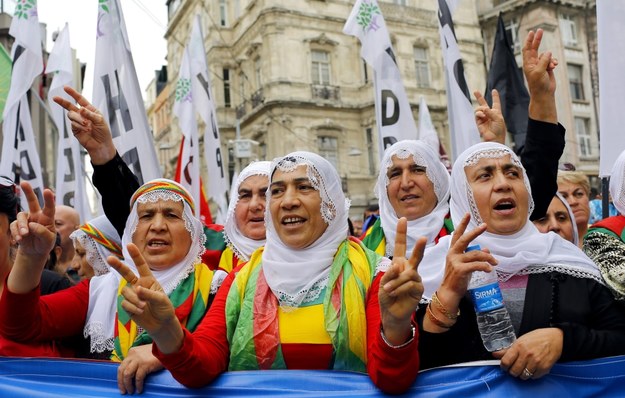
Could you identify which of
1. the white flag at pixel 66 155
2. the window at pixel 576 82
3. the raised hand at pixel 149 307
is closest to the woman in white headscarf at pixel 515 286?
the raised hand at pixel 149 307

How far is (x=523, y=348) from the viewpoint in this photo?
1983 millimetres

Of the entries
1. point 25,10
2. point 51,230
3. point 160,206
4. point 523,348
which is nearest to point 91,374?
point 51,230

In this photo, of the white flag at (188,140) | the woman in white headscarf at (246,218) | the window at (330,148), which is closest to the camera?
the woman in white headscarf at (246,218)

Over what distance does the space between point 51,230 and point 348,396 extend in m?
1.35

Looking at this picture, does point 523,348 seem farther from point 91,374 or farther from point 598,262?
point 91,374

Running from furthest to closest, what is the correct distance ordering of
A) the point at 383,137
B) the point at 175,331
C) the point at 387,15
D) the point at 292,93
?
the point at 387,15 < the point at 292,93 < the point at 383,137 < the point at 175,331

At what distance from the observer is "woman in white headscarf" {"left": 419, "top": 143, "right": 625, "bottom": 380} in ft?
6.47

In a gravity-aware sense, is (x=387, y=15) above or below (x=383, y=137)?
above

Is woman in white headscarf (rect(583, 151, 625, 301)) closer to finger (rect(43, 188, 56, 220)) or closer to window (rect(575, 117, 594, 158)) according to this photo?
finger (rect(43, 188, 56, 220))

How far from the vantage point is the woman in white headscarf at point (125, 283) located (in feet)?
8.43

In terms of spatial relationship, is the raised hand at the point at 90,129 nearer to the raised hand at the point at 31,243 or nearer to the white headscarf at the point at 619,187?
the raised hand at the point at 31,243

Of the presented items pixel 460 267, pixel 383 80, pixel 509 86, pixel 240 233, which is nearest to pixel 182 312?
pixel 240 233

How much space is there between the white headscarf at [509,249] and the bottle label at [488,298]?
0.37 metres

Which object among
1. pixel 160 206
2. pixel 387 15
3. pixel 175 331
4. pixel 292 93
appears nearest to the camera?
pixel 175 331
